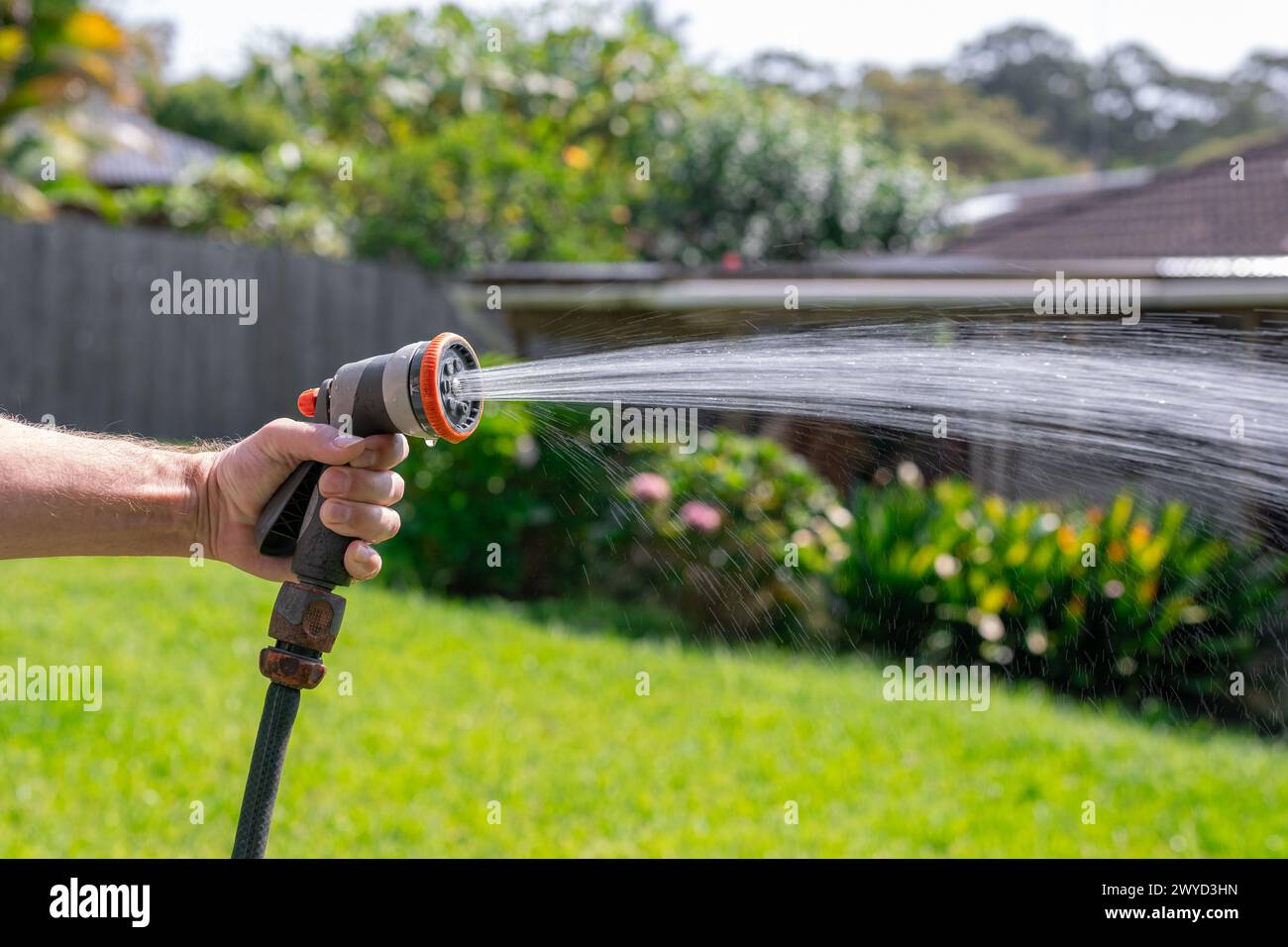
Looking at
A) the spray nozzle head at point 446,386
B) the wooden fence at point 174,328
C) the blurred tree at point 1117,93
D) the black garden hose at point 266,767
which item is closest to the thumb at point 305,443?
the spray nozzle head at point 446,386

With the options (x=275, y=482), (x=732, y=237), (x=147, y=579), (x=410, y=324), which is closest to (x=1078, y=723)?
(x=275, y=482)

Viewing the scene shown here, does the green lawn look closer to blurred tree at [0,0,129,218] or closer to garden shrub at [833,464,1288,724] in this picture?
garden shrub at [833,464,1288,724]

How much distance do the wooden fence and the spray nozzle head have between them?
7.68m

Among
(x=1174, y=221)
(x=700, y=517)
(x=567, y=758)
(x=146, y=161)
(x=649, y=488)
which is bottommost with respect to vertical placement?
(x=567, y=758)

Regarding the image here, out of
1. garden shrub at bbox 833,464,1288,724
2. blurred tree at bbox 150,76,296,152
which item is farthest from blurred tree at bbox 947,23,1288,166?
garden shrub at bbox 833,464,1288,724

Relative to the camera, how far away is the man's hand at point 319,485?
1.89 meters

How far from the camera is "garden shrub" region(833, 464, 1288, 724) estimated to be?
6.36 metres

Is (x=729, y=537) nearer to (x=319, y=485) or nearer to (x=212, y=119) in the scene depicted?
(x=319, y=485)

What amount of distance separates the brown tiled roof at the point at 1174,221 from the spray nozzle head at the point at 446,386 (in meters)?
7.69

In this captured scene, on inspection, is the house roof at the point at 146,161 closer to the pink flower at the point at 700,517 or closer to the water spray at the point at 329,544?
the pink flower at the point at 700,517

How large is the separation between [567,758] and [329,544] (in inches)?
114

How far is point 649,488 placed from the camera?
22.7 feet

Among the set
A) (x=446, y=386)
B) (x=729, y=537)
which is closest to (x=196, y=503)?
(x=446, y=386)
